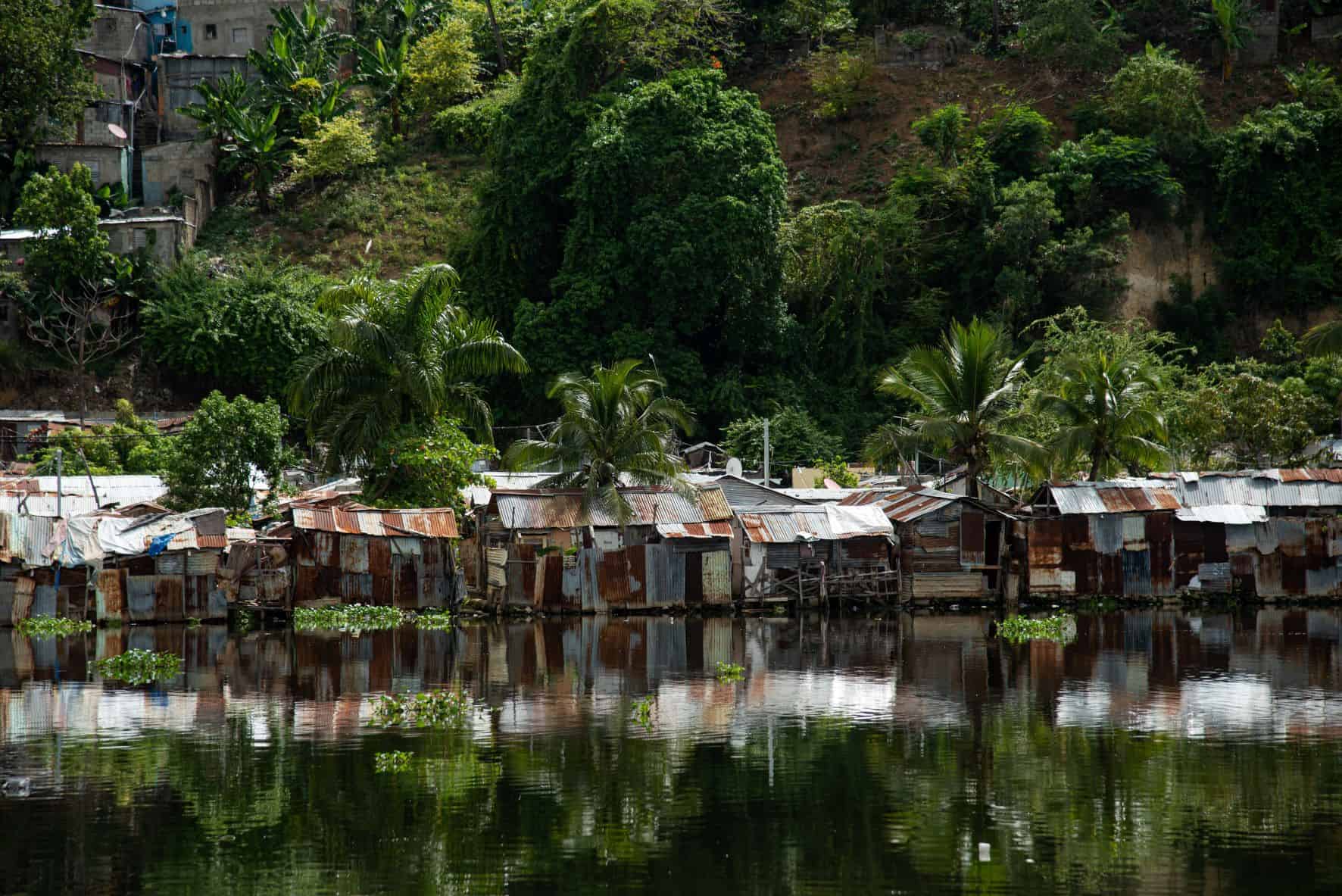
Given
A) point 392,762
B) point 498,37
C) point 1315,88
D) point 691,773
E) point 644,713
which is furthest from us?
point 498,37

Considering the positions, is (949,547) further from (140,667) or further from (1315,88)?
(1315,88)

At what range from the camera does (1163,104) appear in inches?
2095

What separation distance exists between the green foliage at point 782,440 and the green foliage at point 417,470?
12.1 meters

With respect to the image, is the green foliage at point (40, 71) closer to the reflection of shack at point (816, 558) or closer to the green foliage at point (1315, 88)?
the reflection of shack at point (816, 558)

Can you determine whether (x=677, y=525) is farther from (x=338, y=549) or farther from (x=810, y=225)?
(x=810, y=225)

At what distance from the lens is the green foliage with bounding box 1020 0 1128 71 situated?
56938 millimetres

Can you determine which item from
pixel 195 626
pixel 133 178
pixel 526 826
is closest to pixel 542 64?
pixel 133 178

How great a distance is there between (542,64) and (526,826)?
132ft

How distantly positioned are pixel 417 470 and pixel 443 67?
32.6 metres

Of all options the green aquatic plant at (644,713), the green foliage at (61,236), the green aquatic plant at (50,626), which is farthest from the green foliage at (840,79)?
the green aquatic plant at (644,713)

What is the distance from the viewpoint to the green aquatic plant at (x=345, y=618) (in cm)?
3038

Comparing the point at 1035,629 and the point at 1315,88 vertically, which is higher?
the point at 1315,88

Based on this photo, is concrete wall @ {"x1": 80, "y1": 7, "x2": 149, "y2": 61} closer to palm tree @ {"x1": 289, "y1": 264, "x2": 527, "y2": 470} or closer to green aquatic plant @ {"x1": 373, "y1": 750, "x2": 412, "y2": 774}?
palm tree @ {"x1": 289, "y1": 264, "x2": 527, "y2": 470}

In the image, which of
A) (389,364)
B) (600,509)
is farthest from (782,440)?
(389,364)
